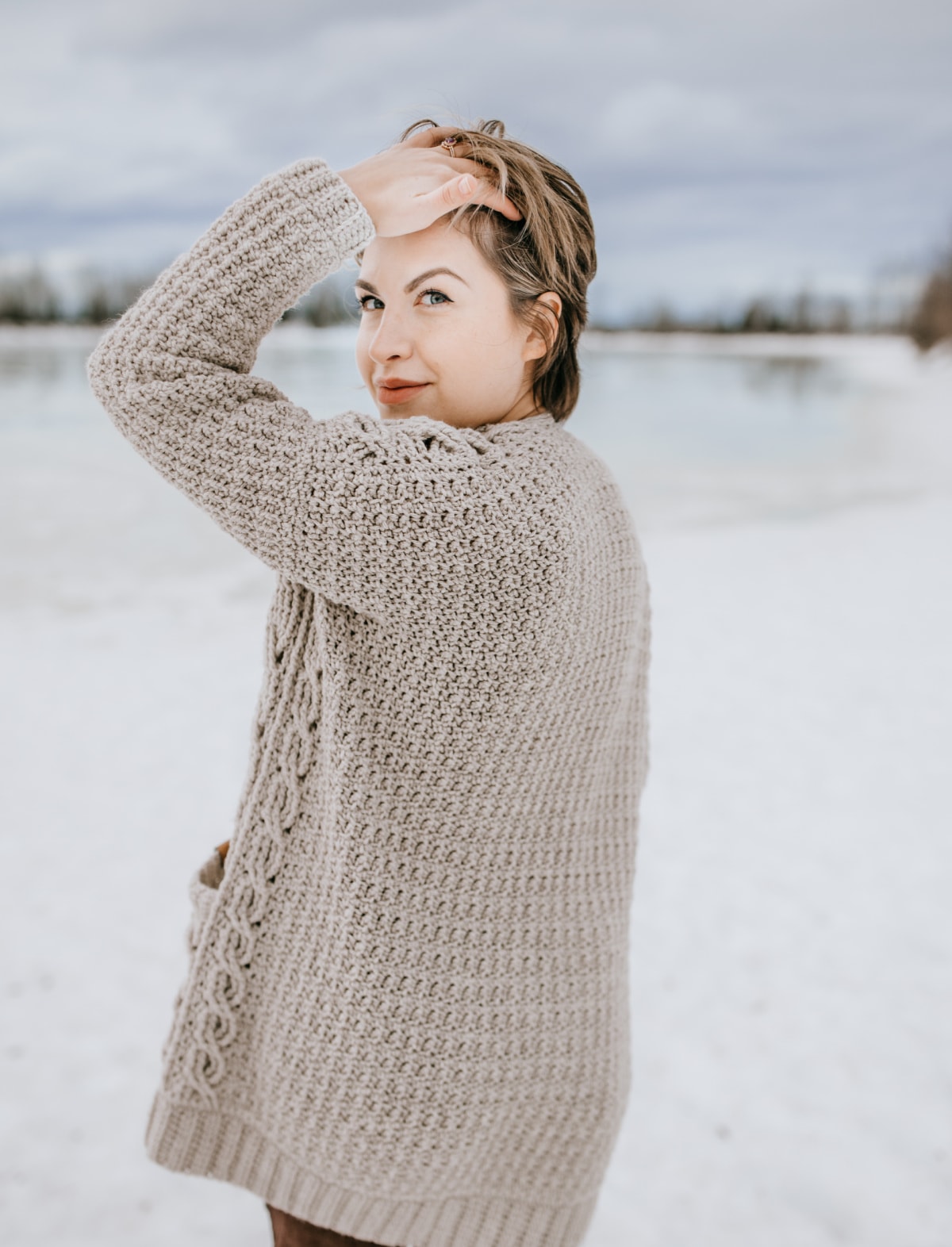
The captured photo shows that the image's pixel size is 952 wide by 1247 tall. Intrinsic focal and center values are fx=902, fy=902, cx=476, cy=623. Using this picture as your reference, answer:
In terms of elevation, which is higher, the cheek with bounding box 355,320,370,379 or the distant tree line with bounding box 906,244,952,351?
the distant tree line with bounding box 906,244,952,351

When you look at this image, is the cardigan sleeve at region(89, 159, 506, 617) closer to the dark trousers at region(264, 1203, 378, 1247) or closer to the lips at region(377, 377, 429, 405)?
the lips at region(377, 377, 429, 405)

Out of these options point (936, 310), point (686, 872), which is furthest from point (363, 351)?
point (936, 310)

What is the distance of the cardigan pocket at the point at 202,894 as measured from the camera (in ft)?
3.96

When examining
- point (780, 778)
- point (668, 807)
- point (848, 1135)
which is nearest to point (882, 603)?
point (780, 778)

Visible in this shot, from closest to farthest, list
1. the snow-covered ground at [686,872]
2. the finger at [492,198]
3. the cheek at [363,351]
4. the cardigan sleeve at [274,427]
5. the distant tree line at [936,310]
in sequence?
1. the cardigan sleeve at [274,427]
2. the finger at [492,198]
3. the cheek at [363,351]
4. the snow-covered ground at [686,872]
5. the distant tree line at [936,310]

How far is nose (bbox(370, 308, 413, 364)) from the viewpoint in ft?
3.93

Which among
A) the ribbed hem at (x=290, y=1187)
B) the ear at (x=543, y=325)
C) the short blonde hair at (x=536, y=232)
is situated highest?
the short blonde hair at (x=536, y=232)

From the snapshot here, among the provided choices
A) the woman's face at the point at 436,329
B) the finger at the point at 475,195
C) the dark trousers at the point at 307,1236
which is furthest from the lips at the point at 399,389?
the dark trousers at the point at 307,1236

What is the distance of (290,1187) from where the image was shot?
4.02 ft

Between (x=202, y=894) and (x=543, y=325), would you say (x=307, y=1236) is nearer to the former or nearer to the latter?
(x=202, y=894)

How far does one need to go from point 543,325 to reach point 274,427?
46 centimetres

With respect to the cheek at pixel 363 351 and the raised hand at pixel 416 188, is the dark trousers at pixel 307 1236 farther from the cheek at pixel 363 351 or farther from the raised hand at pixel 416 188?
the raised hand at pixel 416 188

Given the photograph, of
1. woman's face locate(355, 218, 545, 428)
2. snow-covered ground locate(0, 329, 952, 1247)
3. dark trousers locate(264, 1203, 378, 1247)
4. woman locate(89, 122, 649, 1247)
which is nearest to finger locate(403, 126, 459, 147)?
woman locate(89, 122, 649, 1247)

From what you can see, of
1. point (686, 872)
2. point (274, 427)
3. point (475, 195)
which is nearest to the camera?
point (274, 427)
